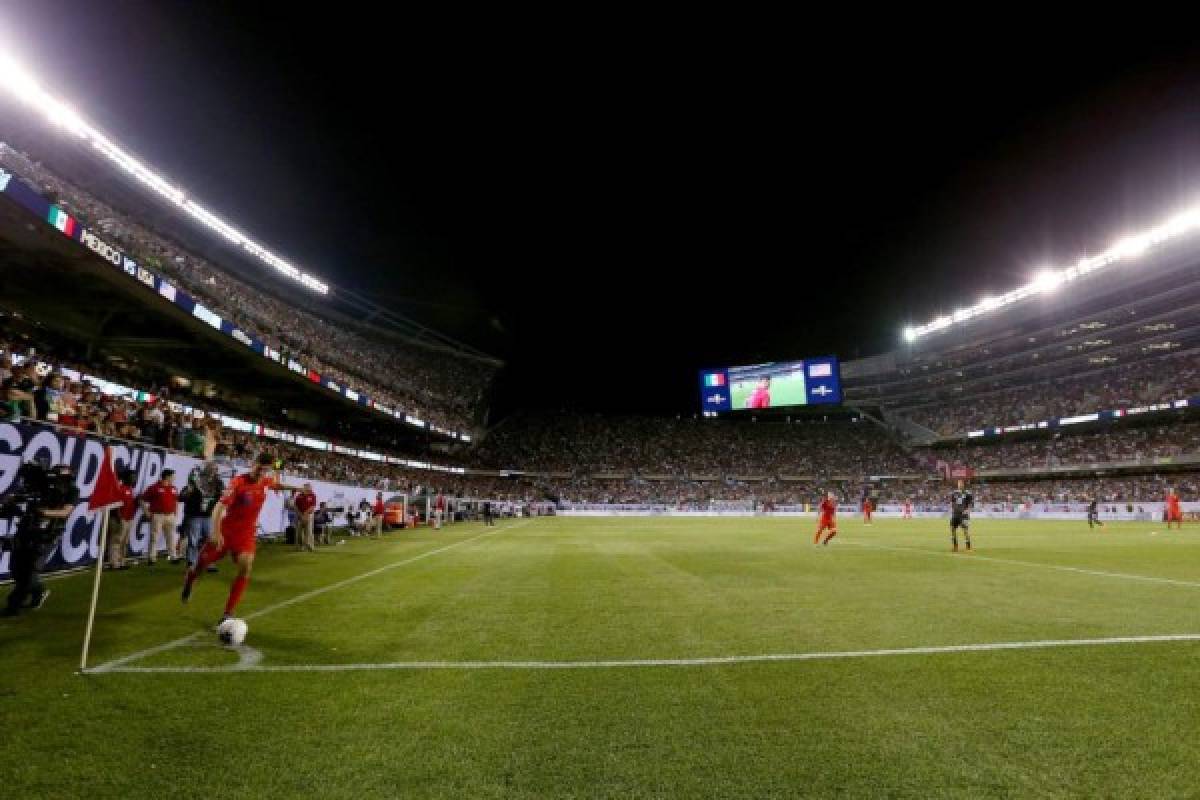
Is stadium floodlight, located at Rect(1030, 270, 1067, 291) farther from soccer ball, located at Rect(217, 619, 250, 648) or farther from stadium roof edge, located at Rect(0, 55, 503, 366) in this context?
soccer ball, located at Rect(217, 619, 250, 648)

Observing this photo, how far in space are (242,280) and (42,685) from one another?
50.5 m

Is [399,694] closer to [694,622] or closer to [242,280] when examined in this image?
[694,622]

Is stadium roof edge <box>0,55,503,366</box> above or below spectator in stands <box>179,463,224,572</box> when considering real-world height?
above

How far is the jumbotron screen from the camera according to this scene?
64.1 meters

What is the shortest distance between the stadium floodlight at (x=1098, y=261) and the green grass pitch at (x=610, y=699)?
186 feet

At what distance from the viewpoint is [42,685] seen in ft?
16.2

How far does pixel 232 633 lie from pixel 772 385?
64.4m

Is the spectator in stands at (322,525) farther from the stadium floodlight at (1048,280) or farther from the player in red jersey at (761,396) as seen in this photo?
the stadium floodlight at (1048,280)

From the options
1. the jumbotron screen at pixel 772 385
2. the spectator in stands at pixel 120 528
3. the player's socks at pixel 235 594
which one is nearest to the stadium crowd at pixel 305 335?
the spectator in stands at pixel 120 528

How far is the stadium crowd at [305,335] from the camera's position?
30359mm

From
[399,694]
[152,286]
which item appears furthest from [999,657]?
[152,286]

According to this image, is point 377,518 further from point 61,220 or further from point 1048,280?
point 1048,280

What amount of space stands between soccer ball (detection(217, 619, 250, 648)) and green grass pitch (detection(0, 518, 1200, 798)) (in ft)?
0.49

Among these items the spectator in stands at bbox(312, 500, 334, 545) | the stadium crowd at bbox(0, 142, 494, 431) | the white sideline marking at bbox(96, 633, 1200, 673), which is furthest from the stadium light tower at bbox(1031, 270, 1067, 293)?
the white sideline marking at bbox(96, 633, 1200, 673)
